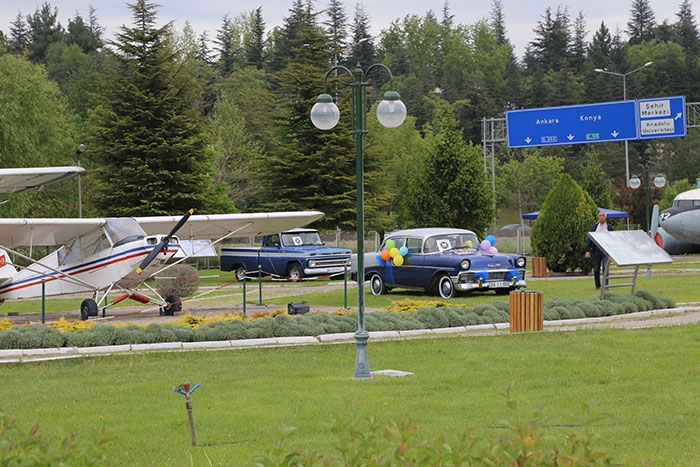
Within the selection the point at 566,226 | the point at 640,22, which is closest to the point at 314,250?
the point at 566,226

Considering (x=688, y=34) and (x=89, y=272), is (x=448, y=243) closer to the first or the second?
(x=89, y=272)

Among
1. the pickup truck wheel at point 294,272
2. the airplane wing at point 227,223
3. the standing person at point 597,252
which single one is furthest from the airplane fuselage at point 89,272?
the pickup truck wheel at point 294,272

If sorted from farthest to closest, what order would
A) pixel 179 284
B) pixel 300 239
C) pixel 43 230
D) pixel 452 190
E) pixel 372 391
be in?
pixel 452 190 → pixel 300 239 → pixel 179 284 → pixel 43 230 → pixel 372 391

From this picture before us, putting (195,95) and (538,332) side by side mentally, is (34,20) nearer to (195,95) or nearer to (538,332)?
(195,95)

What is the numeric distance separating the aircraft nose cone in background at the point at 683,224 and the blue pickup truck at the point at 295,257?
619 inches

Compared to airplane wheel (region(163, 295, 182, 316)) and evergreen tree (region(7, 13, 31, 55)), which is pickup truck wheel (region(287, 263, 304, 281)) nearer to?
airplane wheel (region(163, 295, 182, 316))

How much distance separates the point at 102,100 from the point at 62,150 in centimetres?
1726

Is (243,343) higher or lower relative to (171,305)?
lower

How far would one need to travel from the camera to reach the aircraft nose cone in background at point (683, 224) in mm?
39906

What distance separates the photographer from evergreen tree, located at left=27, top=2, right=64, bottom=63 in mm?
114375

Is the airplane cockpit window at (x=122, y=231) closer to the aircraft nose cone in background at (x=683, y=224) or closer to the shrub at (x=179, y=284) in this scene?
the shrub at (x=179, y=284)

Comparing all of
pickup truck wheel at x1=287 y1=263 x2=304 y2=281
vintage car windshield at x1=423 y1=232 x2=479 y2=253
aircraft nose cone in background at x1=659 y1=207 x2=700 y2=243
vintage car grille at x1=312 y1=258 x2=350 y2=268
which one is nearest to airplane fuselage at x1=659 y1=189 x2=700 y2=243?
aircraft nose cone in background at x1=659 y1=207 x2=700 y2=243

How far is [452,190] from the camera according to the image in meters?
36.0

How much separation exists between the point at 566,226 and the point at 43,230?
1810 centimetres
